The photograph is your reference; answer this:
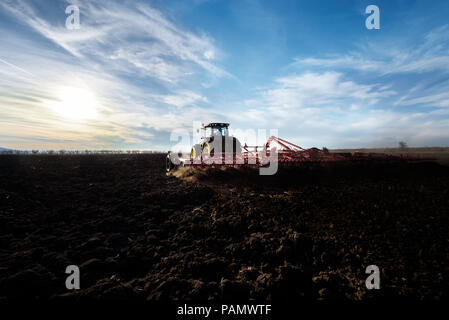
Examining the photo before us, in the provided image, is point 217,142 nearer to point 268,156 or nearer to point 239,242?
point 268,156

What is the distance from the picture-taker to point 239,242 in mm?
4773

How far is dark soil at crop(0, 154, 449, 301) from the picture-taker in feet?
11.0

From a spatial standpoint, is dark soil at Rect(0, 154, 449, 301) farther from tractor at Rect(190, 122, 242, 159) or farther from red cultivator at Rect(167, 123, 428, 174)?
tractor at Rect(190, 122, 242, 159)

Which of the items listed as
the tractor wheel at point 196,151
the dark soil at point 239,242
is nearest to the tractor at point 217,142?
the tractor wheel at point 196,151

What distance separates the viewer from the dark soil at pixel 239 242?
336 centimetres

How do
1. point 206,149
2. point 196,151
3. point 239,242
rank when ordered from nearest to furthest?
point 239,242 → point 206,149 → point 196,151

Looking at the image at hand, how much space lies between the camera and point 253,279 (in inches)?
142

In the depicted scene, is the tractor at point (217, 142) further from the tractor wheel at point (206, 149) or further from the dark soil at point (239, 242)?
the dark soil at point (239, 242)

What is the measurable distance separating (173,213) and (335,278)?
17.1 feet

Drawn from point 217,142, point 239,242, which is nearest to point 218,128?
point 217,142

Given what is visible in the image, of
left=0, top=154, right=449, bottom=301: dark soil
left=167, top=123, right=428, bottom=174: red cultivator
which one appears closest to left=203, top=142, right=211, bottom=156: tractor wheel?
left=167, top=123, right=428, bottom=174: red cultivator

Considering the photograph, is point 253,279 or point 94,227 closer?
point 253,279

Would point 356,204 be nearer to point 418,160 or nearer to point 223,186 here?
point 223,186
